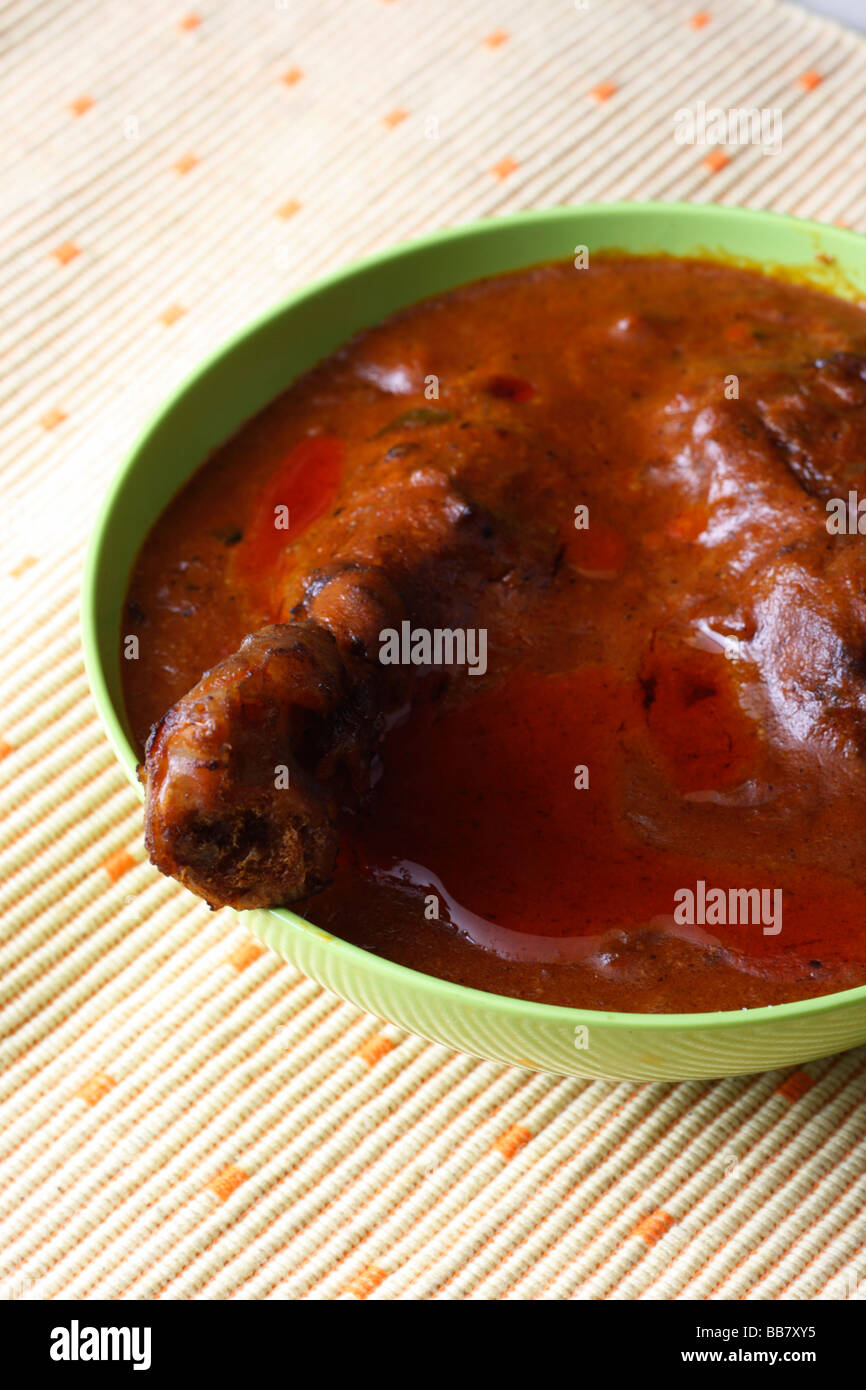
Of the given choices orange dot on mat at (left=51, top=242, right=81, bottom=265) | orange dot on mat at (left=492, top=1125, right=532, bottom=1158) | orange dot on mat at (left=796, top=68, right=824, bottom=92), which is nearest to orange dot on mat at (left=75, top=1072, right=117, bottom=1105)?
orange dot on mat at (left=492, top=1125, right=532, bottom=1158)

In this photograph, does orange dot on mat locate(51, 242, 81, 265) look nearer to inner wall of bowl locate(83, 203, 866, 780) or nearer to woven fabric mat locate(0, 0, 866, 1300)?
woven fabric mat locate(0, 0, 866, 1300)

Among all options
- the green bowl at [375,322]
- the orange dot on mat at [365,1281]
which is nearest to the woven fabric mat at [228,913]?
the orange dot on mat at [365,1281]

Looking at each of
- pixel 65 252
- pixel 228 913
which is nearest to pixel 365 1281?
pixel 228 913

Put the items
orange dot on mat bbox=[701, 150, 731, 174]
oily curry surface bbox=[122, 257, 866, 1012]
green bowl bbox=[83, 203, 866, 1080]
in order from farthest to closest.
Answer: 1. orange dot on mat bbox=[701, 150, 731, 174]
2. oily curry surface bbox=[122, 257, 866, 1012]
3. green bowl bbox=[83, 203, 866, 1080]

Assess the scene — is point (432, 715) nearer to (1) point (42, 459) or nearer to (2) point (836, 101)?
(1) point (42, 459)

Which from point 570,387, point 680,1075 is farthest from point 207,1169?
point 570,387

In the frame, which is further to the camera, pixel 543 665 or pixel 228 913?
pixel 228 913

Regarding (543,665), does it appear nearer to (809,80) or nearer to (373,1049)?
(373,1049)

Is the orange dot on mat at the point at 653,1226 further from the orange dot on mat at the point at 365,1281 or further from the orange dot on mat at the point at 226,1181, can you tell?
the orange dot on mat at the point at 226,1181
